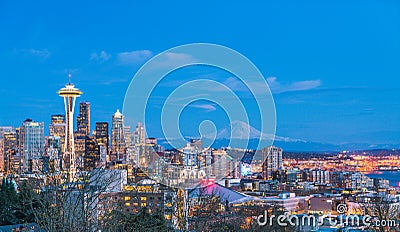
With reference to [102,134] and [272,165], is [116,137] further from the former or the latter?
[272,165]

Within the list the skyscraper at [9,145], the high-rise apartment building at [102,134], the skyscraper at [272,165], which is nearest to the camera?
Answer: the skyscraper at [272,165]

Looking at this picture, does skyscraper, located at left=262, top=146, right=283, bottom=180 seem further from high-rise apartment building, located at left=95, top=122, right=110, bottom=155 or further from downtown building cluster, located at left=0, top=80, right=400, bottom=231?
high-rise apartment building, located at left=95, top=122, right=110, bottom=155

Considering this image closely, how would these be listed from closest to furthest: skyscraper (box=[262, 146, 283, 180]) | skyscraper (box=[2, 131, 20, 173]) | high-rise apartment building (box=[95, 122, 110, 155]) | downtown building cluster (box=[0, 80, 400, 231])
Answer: downtown building cluster (box=[0, 80, 400, 231]) → skyscraper (box=[262, 146, 283, 180]) → skyscraper (box=[2, 131, 20, 173]) → high-rise apartment building (box=[95, 122, 110, 155])

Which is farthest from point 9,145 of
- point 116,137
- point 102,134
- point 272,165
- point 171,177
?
point 171,177

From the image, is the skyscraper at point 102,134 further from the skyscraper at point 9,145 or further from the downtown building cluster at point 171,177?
the skyscraper at point 9,145

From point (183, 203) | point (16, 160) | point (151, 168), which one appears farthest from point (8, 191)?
point (16, 160)

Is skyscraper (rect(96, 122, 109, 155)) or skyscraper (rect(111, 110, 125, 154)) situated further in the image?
skyscraper (rect(96, 122, 109, 155))

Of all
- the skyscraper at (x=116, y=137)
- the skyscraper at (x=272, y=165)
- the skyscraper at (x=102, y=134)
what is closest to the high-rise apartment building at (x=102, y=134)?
the skyscraper at (x=102, y=134)

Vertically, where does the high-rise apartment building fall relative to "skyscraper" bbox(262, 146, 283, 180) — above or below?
above

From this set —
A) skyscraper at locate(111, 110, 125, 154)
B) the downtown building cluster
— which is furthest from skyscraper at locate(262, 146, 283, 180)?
skyscraper at locate(111, 110, 125, 154)

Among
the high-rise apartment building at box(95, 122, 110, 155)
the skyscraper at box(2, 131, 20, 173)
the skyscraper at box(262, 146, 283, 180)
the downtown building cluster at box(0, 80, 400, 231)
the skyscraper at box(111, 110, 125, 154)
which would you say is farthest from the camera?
the high-rise apartment building at box(95, 122, 110, 155)

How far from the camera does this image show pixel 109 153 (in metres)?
33.0

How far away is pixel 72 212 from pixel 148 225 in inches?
57.5

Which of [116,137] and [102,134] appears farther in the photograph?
[102,134]
